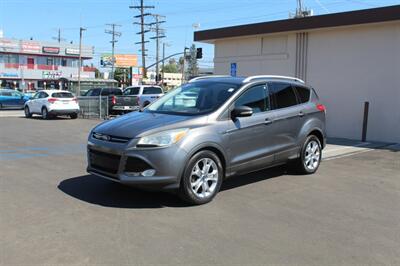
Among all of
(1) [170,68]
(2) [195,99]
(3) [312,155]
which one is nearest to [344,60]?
(3) [312,155]

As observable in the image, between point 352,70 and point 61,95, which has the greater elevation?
point 352,70

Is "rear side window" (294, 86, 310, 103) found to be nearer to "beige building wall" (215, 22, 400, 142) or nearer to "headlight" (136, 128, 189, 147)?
"headlight" (136, 128, 189, 147)

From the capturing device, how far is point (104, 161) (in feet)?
20.5

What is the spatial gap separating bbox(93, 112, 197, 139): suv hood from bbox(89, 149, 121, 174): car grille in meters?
0.30

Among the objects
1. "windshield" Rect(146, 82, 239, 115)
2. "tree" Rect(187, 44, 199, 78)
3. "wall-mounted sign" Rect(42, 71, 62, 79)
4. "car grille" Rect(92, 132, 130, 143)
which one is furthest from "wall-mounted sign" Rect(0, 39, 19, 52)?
"car grille" Rect(92, 132, 130, 143)

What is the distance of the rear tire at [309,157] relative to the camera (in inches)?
323

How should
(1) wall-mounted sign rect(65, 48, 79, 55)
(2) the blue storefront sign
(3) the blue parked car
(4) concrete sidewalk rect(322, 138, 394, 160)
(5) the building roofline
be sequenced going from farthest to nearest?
(1) wall-mounted sign rect(65, 48, 79, 55), (3) the blue parked car, (2) the blue storefront sign, (5) the building roofline, (4) concrete sidewalk rect(322, 138, 394, 160)

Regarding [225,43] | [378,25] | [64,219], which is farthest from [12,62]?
[64,219]

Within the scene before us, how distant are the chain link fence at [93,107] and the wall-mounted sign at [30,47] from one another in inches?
2291

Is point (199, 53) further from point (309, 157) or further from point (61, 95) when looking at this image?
point (309, 157)

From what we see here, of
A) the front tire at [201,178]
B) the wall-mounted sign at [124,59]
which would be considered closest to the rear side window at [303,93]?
the front tire at [201,178]

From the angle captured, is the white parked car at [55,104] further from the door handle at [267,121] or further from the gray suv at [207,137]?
the door handle at [267,121]

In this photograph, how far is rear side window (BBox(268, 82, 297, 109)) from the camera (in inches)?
303

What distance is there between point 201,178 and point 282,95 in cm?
258
